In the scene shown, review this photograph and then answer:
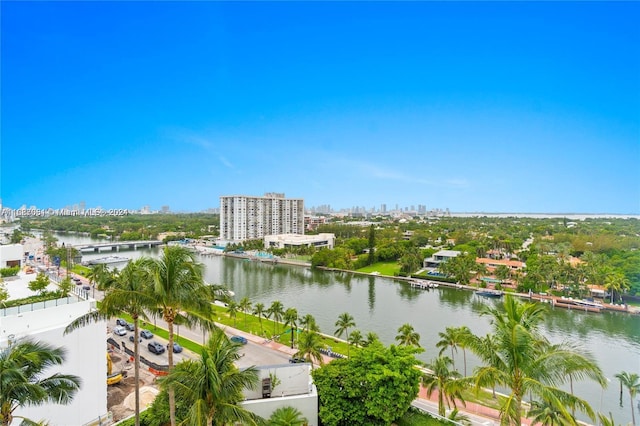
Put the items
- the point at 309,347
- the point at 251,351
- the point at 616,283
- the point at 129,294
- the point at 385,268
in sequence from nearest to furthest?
the point at 129,294, the point at 309,347, the point at 251,351, the point at 616,283, the point at 385,268

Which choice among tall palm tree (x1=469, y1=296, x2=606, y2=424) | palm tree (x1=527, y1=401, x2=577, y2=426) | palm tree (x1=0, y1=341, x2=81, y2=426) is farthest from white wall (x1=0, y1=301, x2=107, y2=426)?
palm tree (x1=527, y1=401, x2=577, y2=426)

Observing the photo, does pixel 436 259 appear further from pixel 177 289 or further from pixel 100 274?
pixel 177 289

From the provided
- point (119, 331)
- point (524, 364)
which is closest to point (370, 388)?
point (524, 364)

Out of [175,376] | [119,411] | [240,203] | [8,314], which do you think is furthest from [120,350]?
[240,203]

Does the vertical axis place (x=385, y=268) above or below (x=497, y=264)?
below

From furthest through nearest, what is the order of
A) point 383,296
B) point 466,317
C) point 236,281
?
point 236,281 → point 383,296 → point 466,317

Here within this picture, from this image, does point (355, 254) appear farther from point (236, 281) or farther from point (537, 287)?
point (537, 287)

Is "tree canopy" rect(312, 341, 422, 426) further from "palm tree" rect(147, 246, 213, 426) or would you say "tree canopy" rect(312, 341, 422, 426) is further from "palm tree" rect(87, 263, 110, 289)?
"palm tree" rect(87, 263, 110, 289)
